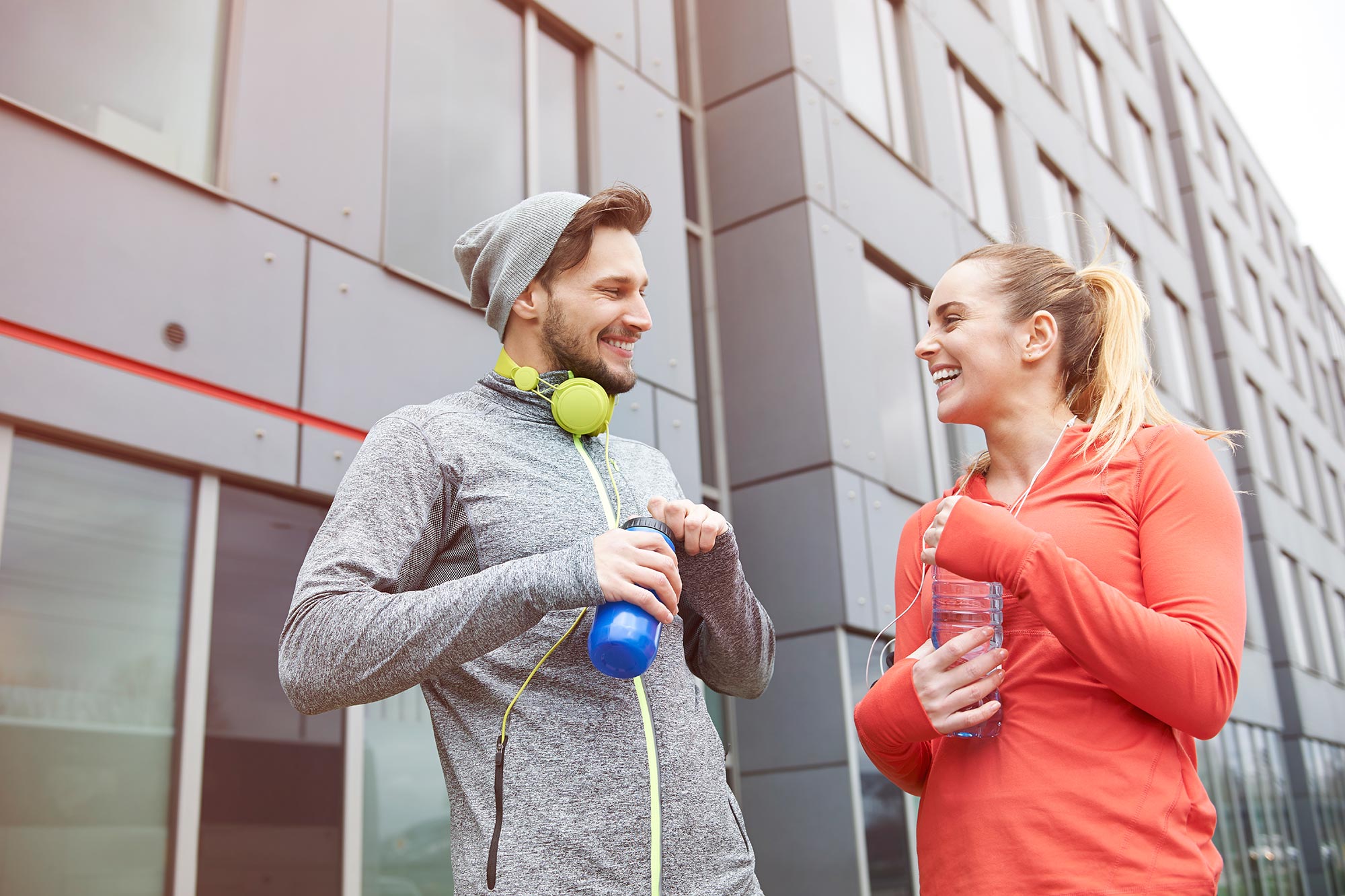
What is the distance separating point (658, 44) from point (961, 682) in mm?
7541

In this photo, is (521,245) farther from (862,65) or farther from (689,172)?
(862,65)

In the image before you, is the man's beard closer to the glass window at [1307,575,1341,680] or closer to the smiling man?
the smiling man

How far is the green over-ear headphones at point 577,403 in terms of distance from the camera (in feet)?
7.75

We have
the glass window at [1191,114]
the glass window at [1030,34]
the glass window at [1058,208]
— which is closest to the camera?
the glass window at [1058,208]

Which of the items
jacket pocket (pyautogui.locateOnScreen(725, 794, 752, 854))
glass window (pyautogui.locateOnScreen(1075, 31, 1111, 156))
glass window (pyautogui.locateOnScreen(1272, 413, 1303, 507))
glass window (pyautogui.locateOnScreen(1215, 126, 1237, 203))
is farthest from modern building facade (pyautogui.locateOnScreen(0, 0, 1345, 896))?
glass window (pyautogui.locateOnScreen(1215, 126, 1237, 203))

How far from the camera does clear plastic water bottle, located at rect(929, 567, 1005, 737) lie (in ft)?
6.74

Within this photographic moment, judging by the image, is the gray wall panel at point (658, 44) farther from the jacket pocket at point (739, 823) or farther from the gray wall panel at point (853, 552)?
the jacket pocket at point (739, 823)

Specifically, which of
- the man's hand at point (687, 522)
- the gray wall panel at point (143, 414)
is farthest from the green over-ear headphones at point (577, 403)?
the gray wall panel at point (143, 414)

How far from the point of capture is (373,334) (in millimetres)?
5738

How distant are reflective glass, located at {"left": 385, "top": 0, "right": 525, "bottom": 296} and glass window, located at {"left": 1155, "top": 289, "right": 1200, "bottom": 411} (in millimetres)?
12532

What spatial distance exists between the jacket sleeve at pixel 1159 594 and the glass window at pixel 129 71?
4.37m

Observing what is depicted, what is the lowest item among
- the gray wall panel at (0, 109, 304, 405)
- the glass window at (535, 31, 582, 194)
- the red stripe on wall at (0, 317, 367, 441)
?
the red stripe on wall at (0, 317, 367, 441)

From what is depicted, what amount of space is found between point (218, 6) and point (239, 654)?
3.10m

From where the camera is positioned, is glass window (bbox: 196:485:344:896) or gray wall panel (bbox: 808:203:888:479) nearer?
glass window (bbox: 196:485:344:896)
